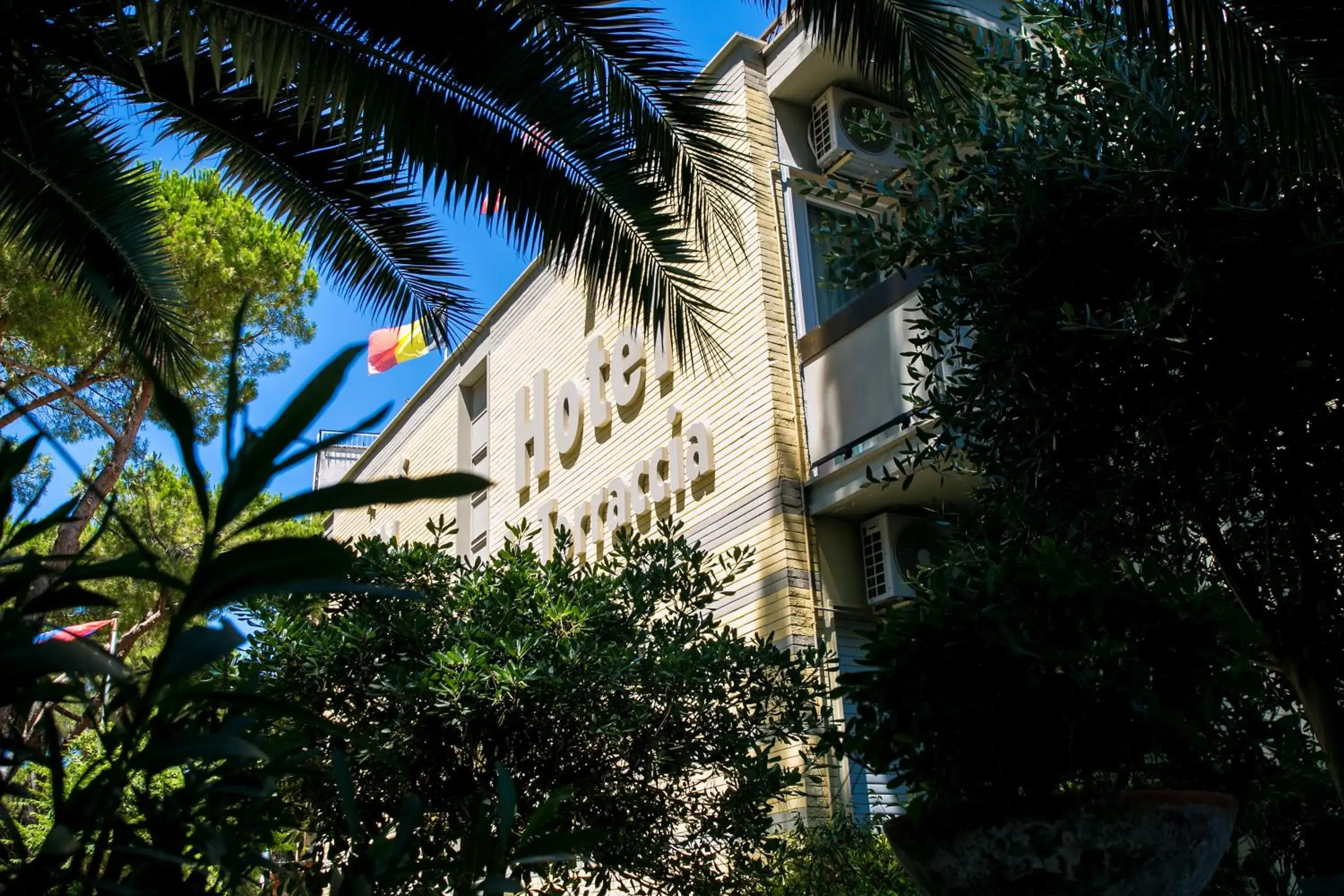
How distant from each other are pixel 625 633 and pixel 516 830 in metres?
1.35

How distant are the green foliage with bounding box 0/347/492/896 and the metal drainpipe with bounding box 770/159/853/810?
29.3 ft

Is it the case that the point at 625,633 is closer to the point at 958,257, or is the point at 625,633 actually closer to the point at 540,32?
the point at 958,257

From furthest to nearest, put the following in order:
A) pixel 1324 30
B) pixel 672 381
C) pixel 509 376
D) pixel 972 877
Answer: pixel 509 376 < pixel 672 381 < pixel 1324 30 < pixel 972 877

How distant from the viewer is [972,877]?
3258 mm

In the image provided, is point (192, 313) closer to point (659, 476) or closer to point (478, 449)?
point (659, 476)

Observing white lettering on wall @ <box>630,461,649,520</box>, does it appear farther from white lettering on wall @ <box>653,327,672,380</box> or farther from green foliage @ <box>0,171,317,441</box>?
green foliage @ <box>0,171,317,441</box>

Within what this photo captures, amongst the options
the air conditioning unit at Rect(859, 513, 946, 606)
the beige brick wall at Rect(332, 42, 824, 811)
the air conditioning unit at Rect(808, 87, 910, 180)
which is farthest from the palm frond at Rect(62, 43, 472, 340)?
the air conditioning unit at Rect(808, 87, 910, 180)

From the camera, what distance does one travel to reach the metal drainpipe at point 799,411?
37.2ft

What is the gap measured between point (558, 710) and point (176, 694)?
5.24 metres

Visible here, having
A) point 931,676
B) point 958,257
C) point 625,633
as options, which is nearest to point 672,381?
point 625,633

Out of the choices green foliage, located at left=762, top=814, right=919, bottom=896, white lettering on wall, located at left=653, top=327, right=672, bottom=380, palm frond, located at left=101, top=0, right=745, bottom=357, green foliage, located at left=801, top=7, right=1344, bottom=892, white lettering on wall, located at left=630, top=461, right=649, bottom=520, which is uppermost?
white lettering on wall, located at left=653, top=327, right=672, bottom=380

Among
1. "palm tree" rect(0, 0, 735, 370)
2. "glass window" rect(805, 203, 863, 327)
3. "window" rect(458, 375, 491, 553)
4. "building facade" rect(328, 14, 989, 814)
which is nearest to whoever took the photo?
"palm tree" rect(0, 0, 735, 370)

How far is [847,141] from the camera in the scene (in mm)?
12758

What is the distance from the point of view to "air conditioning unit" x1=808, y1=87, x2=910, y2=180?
41.7 feet
